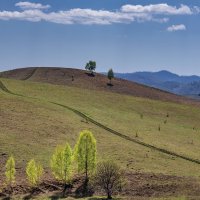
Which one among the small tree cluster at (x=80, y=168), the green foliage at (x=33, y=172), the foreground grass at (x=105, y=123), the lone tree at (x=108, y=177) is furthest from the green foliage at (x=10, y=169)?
the lone tree at (x=108, y=177)

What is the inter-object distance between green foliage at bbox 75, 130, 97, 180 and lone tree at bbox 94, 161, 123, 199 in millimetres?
3950

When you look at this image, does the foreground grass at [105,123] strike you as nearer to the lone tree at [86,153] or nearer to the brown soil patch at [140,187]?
the brown soil patch at [140,187]

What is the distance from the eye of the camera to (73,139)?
89.6 metres

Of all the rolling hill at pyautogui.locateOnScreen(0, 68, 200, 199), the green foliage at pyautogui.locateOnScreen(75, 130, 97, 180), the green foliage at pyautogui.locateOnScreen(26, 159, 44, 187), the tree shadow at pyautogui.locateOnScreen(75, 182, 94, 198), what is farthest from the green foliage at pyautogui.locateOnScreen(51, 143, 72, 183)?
the rolling hill at pyautogui.locateOnScreen(0, 68, 200, 199)

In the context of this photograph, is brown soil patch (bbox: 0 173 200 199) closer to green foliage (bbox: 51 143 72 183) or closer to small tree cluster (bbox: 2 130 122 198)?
small tree cluster (bbox: 2 130 122 198)

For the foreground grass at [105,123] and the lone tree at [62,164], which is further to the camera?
the foreground grass at [105,123]

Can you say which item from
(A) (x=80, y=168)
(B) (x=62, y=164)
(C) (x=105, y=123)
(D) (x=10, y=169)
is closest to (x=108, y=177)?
(A) (x=80, y=168)

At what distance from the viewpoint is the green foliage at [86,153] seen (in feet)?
230

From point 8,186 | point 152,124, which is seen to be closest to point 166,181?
point 8,186

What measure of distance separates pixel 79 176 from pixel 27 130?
71.3 feet

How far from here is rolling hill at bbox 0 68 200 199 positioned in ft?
238

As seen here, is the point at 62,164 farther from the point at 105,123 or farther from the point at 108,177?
the point at 105,123

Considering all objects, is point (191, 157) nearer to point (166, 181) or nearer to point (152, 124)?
point (166, 181)

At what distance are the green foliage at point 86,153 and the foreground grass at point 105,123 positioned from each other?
7850 millimetres
